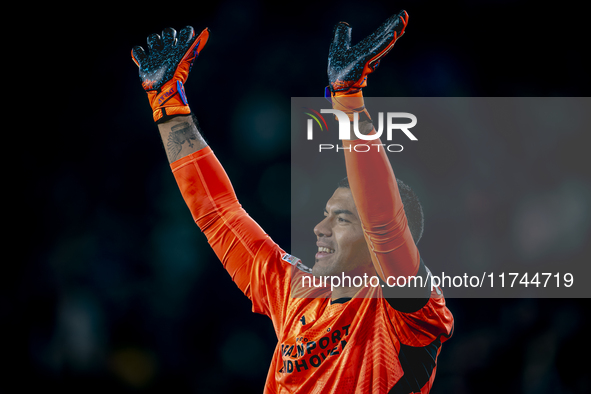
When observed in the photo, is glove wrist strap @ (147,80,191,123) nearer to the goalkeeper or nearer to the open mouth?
the goalkeeper

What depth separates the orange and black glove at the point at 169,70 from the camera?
6.16 ft

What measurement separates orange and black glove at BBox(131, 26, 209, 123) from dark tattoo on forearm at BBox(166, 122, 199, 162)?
57mm

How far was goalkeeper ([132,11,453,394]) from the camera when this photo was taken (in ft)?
4.58

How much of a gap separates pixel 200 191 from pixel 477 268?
48.7 inches

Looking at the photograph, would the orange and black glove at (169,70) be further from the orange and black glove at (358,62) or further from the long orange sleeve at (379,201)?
the long orange sleeve at (379,201)

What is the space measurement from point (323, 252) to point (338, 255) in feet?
0.27

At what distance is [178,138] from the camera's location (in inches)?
75.3

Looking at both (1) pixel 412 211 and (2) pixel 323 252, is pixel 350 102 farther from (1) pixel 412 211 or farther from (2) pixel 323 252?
(2) pixel 323 252

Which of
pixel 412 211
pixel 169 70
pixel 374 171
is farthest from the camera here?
pixel 169 70

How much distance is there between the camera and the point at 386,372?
1.56 m

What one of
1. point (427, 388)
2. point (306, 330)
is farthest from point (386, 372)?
point (306, 330)

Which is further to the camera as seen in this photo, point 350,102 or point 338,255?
point 338,255

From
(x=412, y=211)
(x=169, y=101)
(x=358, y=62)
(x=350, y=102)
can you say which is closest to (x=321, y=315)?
(x=412, y=211)

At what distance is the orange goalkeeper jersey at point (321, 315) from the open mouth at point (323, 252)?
0.15 meters
